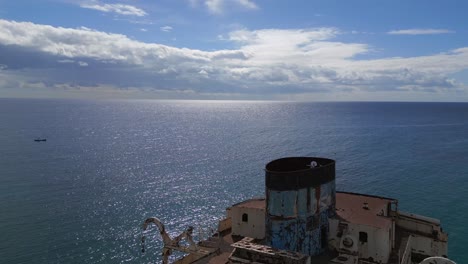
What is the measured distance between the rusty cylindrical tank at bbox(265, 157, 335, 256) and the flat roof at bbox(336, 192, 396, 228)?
9.61 feet

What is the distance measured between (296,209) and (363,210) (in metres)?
7.85

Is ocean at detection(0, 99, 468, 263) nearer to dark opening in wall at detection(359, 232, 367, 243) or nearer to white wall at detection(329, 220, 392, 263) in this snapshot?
Result: white wall at detection(329, 220, 392, 263)

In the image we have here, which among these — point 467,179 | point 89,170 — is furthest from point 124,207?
point 467,179

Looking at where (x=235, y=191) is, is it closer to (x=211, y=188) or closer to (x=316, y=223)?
(x=211, y=188)

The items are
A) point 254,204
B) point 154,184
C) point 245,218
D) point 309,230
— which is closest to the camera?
point 309,230

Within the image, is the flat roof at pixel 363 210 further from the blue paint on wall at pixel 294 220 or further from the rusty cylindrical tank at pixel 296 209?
the blue paint on wall at pixel 294 220

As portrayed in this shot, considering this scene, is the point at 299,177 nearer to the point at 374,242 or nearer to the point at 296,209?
the point at 296,209

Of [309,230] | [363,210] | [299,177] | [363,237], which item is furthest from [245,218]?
[363,210]

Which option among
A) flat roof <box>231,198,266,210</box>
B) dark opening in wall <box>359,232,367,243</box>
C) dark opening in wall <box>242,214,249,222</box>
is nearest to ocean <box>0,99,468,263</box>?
flat roof <box>231,198,266,210</box>

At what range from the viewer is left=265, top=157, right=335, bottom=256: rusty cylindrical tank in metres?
23.6

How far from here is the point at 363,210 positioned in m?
28.7

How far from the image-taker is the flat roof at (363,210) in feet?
83.4

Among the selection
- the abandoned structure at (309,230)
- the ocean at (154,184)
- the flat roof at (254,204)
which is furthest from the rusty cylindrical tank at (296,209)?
the ocean at (154,184)

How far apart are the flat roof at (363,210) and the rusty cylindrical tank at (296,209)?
9.61ft
